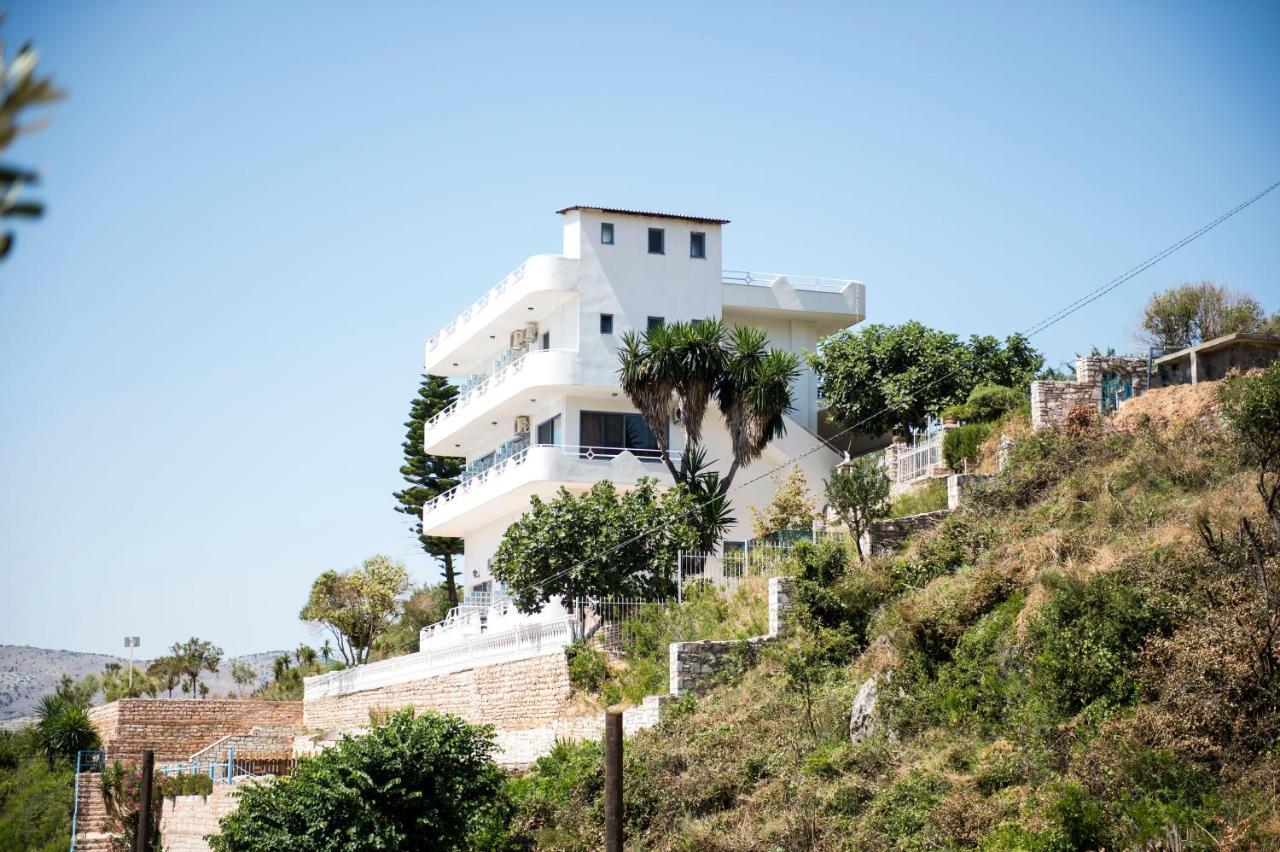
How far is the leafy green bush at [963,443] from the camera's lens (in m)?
30.2

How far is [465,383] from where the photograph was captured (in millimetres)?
46938

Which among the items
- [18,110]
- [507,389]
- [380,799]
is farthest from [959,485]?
[18,110]

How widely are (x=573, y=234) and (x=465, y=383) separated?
8.60 metres

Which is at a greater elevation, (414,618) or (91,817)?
(414,618)

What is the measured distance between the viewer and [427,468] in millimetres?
56344

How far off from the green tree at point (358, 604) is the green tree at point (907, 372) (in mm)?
19048

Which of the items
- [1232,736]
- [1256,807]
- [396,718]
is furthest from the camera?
[396,718]

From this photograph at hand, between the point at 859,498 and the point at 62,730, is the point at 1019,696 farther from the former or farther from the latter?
the point at 62,730

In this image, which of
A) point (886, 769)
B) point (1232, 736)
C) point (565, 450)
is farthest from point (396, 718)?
point (565, 450)

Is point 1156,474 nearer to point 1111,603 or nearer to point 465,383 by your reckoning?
point 1111,603

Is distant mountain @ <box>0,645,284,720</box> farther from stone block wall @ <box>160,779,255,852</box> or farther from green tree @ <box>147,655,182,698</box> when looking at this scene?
stone block wall @ <box>160,779,255,852</box>

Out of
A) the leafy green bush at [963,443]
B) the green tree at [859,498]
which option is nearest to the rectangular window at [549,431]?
the leafy green bush at [963,443]

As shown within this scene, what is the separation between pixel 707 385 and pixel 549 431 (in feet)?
21.1

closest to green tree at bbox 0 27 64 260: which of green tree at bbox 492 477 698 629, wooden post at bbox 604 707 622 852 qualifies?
wooden post at bbox 604 707 622 852
